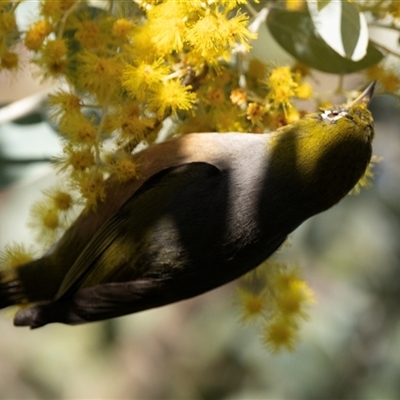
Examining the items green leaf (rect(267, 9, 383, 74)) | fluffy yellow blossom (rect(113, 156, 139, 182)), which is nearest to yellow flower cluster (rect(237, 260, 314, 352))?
fluffy yellow blossom (rect(113, 156, 139, 182))

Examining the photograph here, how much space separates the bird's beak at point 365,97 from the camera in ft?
6.20

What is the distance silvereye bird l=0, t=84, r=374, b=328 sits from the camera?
1770 millimetres

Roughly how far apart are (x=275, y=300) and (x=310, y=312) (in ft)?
4.72

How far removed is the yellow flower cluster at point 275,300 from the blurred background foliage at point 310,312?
0.34m

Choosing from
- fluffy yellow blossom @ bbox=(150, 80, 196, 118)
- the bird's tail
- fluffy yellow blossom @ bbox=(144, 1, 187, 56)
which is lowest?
the bird's tail

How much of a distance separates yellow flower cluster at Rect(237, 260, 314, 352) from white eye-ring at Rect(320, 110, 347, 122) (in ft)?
1.57

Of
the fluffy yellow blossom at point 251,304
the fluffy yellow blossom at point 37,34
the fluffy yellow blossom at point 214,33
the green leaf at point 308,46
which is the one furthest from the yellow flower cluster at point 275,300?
the fluffy yellow blossom at point 37,34

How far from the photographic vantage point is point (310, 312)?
11.5 feet

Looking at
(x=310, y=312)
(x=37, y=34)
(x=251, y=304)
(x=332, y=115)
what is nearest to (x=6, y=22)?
(x=37, y=34)

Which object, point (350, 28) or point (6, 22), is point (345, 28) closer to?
point (350, 28)

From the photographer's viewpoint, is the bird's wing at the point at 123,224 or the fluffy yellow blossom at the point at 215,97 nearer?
the bird's wing at the point at 123,224

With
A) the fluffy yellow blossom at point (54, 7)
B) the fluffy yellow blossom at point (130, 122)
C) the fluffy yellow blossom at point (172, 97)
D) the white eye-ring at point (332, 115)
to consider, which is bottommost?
the white eye-ring at point (332, 115)

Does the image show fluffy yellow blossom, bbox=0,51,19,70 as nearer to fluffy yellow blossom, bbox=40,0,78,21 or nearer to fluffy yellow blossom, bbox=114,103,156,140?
fluffy yellow blossom, bbox=40,0,78,21

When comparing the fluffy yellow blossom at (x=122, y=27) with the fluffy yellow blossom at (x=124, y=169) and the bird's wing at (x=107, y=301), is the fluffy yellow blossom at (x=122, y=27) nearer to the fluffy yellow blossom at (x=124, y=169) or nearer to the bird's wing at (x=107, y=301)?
the fluffy yellow blossom at (x=124, y=169)
